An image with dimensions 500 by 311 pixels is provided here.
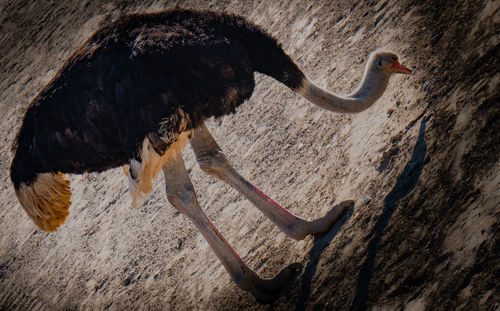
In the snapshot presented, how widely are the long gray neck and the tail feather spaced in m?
1.61

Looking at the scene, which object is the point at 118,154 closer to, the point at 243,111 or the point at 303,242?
the point at 303,242

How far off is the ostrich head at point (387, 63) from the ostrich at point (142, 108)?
78cm

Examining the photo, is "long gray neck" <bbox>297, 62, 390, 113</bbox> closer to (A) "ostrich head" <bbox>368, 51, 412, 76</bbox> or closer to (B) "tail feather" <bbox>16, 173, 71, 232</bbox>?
(A) "ostrich head" <bbox>368, 51, 412, 76</bbox>

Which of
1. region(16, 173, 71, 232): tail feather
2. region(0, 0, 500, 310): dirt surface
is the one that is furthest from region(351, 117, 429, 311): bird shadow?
region(16, 173, 71, 232): tail feather

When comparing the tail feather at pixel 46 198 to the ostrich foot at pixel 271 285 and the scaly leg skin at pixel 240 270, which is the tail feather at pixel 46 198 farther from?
the ostrich foot at pixel 271 285

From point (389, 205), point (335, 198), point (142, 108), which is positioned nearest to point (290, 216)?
point (335, 198)

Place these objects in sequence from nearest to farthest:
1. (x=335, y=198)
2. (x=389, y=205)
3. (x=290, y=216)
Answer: (x=389, y=205) < (x=290, y=216) < (x=335, y=198)

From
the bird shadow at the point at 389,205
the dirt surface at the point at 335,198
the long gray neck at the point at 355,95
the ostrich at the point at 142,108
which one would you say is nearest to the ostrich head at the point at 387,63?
the long gray neck at the point at 355,95

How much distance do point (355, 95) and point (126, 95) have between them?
1.52 meters

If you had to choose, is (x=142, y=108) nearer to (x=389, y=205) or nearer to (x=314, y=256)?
(x=314, y=256)

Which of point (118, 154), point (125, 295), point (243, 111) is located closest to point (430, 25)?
point (243, 111)

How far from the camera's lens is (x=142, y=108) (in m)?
2.65

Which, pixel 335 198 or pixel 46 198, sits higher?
pixel 46 198

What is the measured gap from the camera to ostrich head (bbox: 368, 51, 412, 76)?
11.0ft
